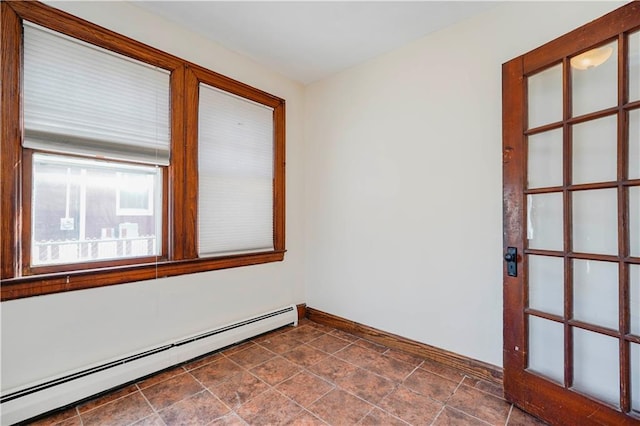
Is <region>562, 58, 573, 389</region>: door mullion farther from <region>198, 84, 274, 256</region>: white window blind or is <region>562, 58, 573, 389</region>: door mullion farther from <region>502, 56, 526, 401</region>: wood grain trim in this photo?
<region>198, 84, 274, 256</region>: white window blind

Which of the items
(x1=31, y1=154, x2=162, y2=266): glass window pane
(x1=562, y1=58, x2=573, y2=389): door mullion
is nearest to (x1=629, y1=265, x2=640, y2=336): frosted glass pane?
(x1=562, y1=58, x2=573, y2=389): door mullion

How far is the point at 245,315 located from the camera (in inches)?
115

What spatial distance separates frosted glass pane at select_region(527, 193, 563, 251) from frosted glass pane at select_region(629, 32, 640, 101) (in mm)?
586

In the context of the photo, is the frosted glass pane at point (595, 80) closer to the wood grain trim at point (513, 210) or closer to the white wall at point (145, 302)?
the wood grain trim at point (513, 210)

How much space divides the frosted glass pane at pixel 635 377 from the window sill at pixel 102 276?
276 cm

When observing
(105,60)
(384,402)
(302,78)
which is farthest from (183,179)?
(384,402)

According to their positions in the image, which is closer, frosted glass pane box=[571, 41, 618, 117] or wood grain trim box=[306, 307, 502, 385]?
frosted glass pane box=[571, 41, 618, 117]

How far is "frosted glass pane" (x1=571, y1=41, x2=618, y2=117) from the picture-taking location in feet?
5.13

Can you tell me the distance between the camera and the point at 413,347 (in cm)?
258

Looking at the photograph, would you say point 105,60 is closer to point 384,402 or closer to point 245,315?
point 245,315

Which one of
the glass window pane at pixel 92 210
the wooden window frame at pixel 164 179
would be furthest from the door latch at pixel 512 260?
the glass window pane at pixel 92 210

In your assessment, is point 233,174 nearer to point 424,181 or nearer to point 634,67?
point 424,181

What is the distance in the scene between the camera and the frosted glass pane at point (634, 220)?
146cm

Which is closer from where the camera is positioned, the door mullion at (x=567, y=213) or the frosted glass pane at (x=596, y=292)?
the frosted glass pane at (x=596, y=292)
